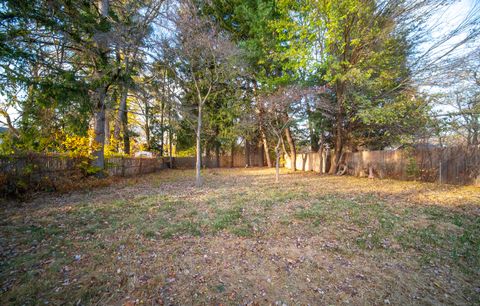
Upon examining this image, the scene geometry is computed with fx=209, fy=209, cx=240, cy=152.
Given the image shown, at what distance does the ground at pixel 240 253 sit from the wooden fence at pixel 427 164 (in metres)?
3.10

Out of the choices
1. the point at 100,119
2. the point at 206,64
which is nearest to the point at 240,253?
the point at 206,64

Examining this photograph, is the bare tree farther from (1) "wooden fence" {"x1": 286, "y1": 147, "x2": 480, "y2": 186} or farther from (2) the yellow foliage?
(1) "wooden fence" {"x1": 286, "y1": 147, "x2": 480, "y2": 186}

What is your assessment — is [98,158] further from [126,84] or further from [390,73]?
[390,73]

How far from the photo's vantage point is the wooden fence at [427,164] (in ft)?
25.8

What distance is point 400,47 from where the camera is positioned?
9617 mm

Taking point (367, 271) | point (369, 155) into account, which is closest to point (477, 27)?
point (369, 155)

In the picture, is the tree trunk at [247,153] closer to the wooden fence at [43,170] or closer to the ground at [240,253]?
the wooden fence at [43,170]

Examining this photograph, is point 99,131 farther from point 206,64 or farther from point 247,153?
point 247,153

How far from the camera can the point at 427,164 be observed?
901 cm

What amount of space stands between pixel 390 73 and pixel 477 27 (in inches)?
111

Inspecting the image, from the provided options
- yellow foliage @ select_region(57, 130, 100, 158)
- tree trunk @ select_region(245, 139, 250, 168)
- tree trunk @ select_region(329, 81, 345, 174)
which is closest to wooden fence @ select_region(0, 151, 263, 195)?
yellow foliage @ select_region(57, 130, 100, 158)

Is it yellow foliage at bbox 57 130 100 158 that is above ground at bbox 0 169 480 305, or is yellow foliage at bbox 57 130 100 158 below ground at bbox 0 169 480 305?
above

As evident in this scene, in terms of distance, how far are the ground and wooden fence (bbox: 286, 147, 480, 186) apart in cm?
310

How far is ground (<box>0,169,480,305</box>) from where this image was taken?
2482mm
